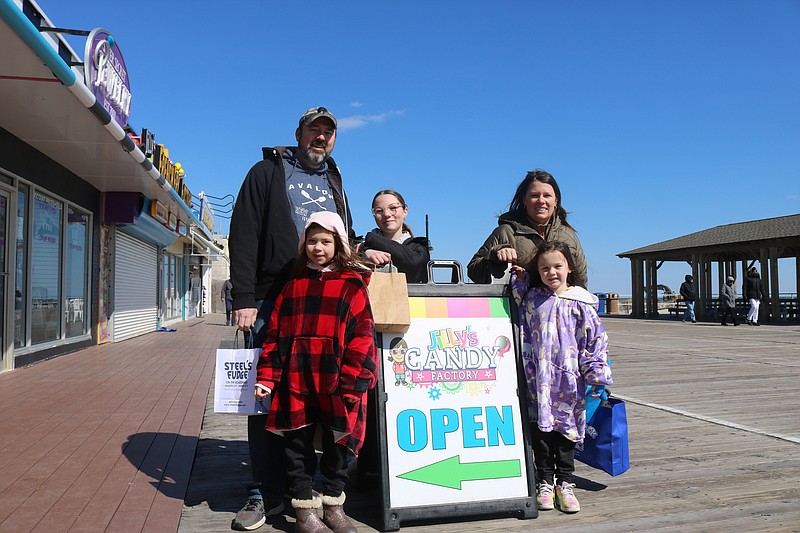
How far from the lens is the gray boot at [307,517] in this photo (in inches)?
113

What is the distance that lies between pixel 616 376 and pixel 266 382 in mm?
6650

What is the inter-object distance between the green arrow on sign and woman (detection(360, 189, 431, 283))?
972 mm

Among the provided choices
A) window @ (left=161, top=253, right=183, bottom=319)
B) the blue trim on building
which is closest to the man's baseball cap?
the blue trim on building

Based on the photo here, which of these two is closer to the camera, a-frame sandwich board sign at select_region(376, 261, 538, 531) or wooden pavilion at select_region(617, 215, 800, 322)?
a-frame sandwich board sign at select_region(376, 261, 538, 531)

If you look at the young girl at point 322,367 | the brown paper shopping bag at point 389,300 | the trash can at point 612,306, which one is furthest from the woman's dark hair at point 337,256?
the trash can at point 612,306

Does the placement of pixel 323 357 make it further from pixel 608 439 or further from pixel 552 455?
pixel 608 439

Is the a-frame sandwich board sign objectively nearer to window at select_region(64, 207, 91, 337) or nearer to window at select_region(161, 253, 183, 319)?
window at select_region(64, 207, 91, 337)

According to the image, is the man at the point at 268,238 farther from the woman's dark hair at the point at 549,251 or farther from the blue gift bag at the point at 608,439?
the blue gift bag at the point at 608,439

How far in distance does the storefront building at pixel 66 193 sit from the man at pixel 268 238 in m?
→ 2.89

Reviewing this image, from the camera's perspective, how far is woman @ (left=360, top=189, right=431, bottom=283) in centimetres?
329

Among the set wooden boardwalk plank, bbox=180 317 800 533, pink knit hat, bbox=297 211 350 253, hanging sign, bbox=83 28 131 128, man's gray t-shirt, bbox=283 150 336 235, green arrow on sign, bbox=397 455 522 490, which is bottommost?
wooden boardwalk plank, bbox=180 317 800 533

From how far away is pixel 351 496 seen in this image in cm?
352

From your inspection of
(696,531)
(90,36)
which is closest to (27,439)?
(696,531)

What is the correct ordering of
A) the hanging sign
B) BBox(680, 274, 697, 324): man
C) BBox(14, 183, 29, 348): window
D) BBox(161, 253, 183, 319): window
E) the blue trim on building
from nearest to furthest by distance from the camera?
the blue trim on building
the hanging sign
BBox(14, 183, 29, 348): window
BBox(161, 253, 183, 319): window
BBox(680, 274, 697, 324): man
